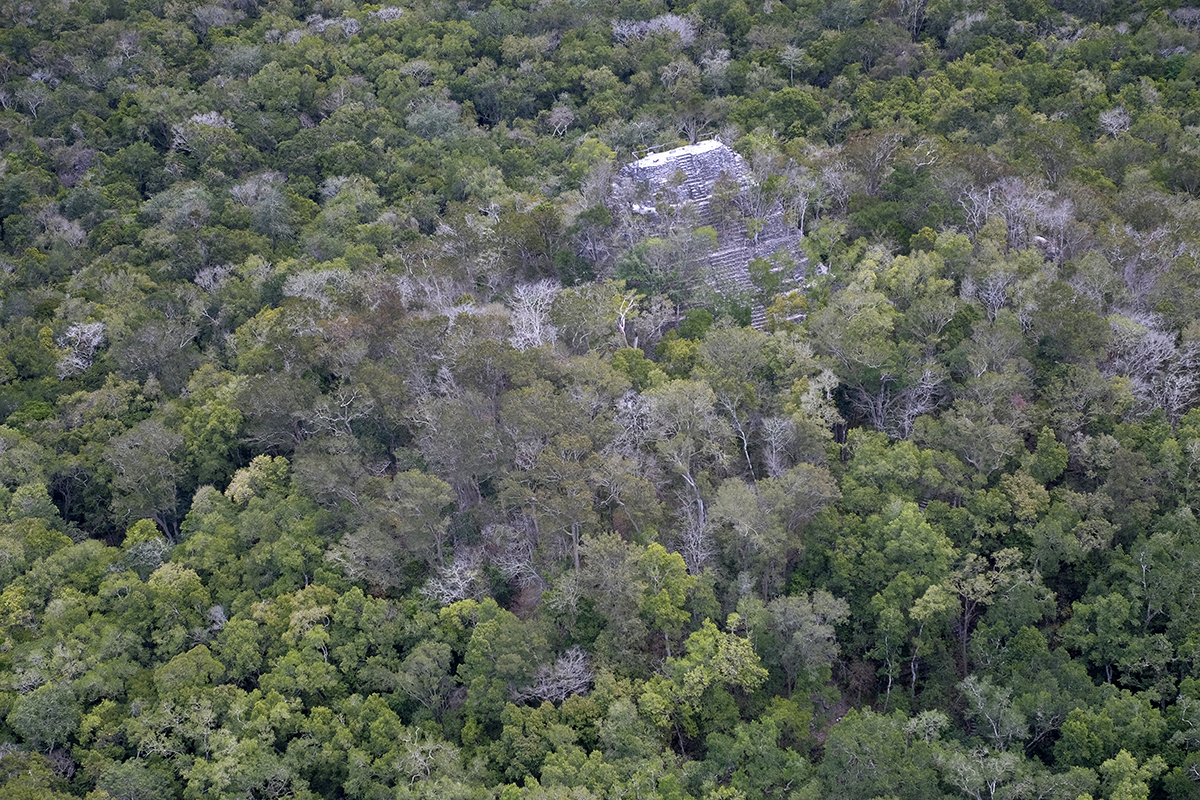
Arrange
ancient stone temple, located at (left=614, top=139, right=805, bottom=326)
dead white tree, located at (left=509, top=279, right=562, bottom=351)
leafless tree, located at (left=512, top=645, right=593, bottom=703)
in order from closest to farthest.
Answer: leafless tree, located at (left=512, top=645, right=593, bottom=703) < dead white tree, located at (left=509, top=279, right=562, bottom=351) < ancient stone temple, located at (left=614, top=139, right=805, bottom=326)

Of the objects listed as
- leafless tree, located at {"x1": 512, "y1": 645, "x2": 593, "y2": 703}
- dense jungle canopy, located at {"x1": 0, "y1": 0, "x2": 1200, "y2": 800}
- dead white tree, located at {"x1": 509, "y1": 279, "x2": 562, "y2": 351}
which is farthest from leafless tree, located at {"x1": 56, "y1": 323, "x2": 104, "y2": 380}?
leafless tree, located at {"x1": 512, "y1": 645, "x2": 593, "y2": 703}

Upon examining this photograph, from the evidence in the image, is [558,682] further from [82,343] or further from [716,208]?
[82,343]

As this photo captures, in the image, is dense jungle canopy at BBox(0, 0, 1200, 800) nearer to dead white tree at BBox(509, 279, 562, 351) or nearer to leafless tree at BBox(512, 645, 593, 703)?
leafless tree at BBox(512, 645, 593, 703)

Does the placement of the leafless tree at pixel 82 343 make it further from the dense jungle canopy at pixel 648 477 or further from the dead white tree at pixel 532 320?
the dead white tree at pixel 532 320

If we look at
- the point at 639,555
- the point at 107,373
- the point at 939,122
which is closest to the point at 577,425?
the point at 639,555

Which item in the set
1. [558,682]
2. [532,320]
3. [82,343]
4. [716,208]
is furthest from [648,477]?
[82,343]

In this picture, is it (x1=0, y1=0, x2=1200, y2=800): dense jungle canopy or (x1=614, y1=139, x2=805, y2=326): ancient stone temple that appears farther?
(x1=614, y1=139, x2=805, y2=326): ancient stone temple

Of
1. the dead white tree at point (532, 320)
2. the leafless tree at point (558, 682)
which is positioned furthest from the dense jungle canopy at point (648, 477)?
the dead white tree at point (532, 320)
